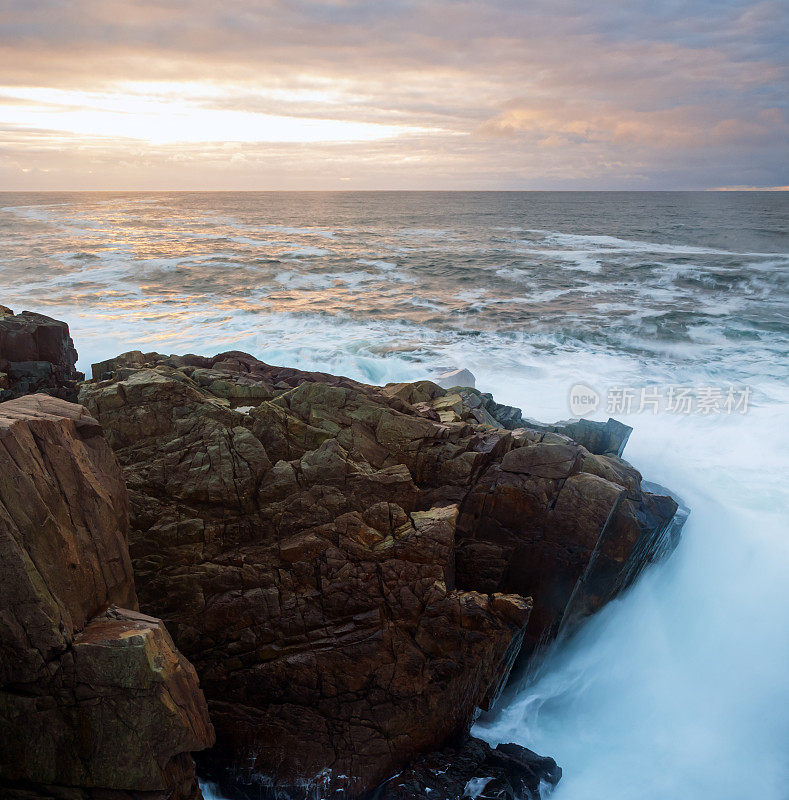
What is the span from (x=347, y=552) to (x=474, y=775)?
3.04 m

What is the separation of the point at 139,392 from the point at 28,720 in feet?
16.5

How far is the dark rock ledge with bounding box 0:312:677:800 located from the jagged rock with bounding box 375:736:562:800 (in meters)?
0.02

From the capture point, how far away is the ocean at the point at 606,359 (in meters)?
8.58

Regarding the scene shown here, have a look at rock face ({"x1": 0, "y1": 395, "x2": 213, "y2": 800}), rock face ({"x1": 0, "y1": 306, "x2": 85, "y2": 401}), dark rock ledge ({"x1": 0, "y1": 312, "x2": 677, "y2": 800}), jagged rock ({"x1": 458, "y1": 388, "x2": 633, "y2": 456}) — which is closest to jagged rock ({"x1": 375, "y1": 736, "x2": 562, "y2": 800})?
dark rock ledge ({"x1": 0, "y1": 312, "x2": 677, "y2": 800})

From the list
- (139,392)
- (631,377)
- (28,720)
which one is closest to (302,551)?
(28,720)

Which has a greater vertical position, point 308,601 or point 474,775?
point 308,601

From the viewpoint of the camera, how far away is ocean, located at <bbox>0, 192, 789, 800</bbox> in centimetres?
858

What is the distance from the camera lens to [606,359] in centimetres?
2336

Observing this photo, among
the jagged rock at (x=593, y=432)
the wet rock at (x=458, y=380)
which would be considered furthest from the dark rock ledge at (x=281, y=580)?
the wet rock at (x=458, y=380)
